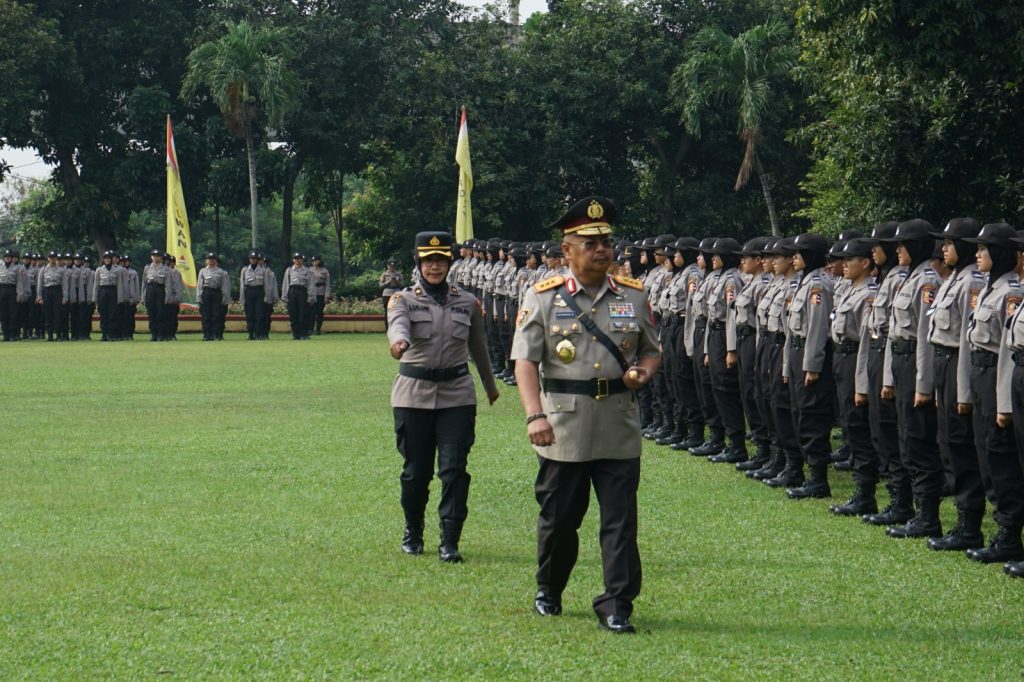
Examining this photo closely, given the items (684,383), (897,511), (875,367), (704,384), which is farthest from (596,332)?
(684,383)

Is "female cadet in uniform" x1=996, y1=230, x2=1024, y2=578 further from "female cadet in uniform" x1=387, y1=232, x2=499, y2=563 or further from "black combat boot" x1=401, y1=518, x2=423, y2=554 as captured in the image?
"black combat boot" x1=401, y1=518, x2=423, y2=554

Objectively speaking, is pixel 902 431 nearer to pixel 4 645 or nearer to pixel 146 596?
pixel 146 596

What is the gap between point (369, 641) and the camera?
6832mm

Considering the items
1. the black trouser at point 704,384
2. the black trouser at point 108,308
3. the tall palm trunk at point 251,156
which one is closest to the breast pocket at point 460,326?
the black trouser at point 704,384

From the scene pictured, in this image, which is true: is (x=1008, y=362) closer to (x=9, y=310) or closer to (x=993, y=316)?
(x=993, y=316)

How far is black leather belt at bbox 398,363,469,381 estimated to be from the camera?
902 cm

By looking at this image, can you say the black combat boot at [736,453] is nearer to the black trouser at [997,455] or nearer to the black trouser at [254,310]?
the black trouser at [997,455]

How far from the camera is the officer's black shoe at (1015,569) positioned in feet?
27.7

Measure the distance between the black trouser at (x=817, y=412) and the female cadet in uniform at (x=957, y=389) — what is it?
2069mm

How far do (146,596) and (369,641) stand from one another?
1.53 metres

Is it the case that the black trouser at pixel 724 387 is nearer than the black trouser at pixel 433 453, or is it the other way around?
the black trouser at pixel 433 453

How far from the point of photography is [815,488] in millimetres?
11719

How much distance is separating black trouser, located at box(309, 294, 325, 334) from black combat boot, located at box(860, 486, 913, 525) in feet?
Result: 88.9

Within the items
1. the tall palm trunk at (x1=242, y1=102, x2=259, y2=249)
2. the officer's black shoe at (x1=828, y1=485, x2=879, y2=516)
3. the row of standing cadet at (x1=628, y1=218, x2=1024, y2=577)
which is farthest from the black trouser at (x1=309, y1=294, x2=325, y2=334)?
the officer's black shoe at (x1=828, y1=485, x2=879, y2=516)
